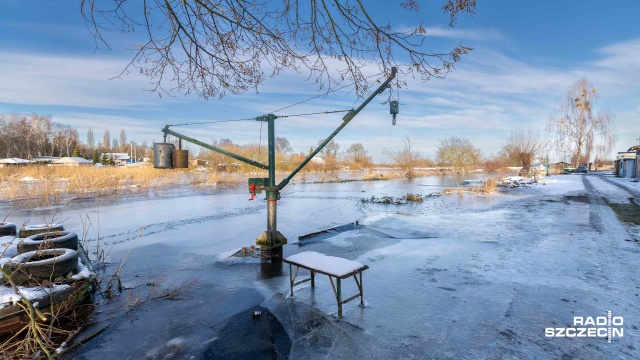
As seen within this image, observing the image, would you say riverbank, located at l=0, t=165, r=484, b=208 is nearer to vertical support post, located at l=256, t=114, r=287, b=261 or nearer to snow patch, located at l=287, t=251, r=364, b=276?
vertical support post, located at l=256, t=114, r=287, b=261

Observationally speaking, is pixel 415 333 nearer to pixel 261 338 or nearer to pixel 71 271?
pixel 261 338

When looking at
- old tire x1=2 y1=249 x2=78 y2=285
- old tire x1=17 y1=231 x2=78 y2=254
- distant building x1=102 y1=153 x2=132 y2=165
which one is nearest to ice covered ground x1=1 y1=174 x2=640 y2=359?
old tire x1=2 y1=249 x2=78 y2=285

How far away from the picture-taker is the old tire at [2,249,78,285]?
4.38m

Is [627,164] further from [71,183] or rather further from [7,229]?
[71,183]

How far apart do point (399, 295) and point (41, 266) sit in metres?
5.18

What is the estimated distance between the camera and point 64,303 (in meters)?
4.25

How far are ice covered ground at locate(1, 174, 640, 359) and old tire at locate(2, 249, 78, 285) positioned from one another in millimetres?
895

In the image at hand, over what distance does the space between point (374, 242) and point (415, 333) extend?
4914 mm

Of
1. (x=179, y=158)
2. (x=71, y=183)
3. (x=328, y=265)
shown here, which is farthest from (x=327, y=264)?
(x=71, y=183)

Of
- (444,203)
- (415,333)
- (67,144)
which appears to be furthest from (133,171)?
(67,144)

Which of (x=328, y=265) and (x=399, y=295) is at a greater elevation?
(x=328, y=265)

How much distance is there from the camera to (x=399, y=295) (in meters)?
5.10

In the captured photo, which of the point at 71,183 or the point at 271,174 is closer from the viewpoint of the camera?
the point at 271,174

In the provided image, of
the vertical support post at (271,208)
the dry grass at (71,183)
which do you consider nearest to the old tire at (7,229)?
the vertical support post at (271,208)
